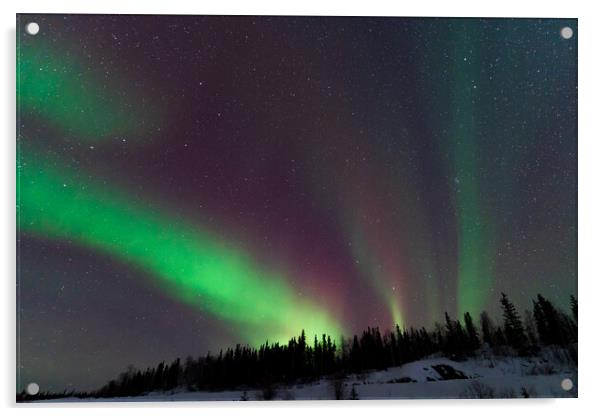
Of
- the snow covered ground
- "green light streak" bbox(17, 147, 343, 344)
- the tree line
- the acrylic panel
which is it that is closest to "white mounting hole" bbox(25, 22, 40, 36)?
the acrylic panel

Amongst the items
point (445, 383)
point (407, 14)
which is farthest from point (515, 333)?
point (407, 14)

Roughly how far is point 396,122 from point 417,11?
29 cm

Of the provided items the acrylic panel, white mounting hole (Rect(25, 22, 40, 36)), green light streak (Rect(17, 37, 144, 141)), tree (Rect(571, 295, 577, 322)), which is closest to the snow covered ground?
the acrylic panel

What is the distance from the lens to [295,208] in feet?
4.84

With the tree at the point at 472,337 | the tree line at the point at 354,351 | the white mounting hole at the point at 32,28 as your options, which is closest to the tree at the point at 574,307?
the tree line at the point at 354,351

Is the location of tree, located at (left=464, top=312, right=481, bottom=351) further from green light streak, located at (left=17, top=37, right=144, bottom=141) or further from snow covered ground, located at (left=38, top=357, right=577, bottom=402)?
green light streak, located at (left=17, top=37, right=144, bottom=141)

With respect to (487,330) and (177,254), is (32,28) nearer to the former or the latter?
(177,254)

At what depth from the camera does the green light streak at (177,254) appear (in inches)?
56.9

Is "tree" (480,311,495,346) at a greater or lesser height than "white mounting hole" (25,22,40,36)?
lesser

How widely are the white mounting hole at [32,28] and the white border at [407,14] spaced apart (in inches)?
1.6

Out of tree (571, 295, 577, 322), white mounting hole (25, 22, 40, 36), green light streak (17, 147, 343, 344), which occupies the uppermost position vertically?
white mounting hole (25, 22, 40, 36)

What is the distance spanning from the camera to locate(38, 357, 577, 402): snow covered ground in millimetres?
1435
